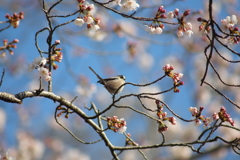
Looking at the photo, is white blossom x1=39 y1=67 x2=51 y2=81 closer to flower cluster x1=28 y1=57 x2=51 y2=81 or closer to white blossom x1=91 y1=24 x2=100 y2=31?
flower cluster x1=28 y1=57 x2=51 y2=81

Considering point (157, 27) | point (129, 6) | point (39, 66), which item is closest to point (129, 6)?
point (129, 6)

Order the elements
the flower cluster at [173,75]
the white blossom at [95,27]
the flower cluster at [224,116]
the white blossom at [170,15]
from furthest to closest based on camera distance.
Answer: the white blossom at [95,27] < the white blossom at [170,15] < the flower cluster at [224,116] < the flower cluster at [173,75]

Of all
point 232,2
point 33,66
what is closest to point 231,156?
point 232,2

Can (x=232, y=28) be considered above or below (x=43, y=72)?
above

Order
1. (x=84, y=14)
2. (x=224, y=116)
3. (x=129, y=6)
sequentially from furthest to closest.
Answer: (x=129, y=6) < (x=84, y=14) < (x=224, y=116)

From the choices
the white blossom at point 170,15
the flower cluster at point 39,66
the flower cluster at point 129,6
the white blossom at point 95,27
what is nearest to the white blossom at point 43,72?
the flower cluster at point 39,66

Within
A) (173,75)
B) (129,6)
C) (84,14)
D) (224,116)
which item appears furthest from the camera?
(129,6)

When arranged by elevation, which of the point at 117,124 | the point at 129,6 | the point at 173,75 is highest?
the point at 129,6

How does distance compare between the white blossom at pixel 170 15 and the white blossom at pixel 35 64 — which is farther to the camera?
the white blossom at pixel 170 15

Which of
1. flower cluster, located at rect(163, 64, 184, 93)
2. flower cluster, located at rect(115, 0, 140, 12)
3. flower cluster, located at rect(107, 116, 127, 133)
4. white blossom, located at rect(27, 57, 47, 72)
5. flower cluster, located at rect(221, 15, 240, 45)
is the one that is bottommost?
flower cluster, located at rect(107, 116, 127, 133)

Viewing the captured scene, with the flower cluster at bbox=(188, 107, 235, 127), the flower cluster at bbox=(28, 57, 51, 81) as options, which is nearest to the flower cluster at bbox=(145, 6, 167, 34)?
the flower cluster at bbox=(188, 107, 235, 127)

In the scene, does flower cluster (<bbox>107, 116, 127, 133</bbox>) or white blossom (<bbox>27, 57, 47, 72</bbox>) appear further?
flower cluster (<bbox>107, 116, 127, 133</bbox>)

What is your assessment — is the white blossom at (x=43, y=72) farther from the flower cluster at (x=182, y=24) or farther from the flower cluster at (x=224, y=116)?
the flower cluster at (x=224, y=116)

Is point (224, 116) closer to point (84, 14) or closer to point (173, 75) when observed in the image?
point (173, 75)
